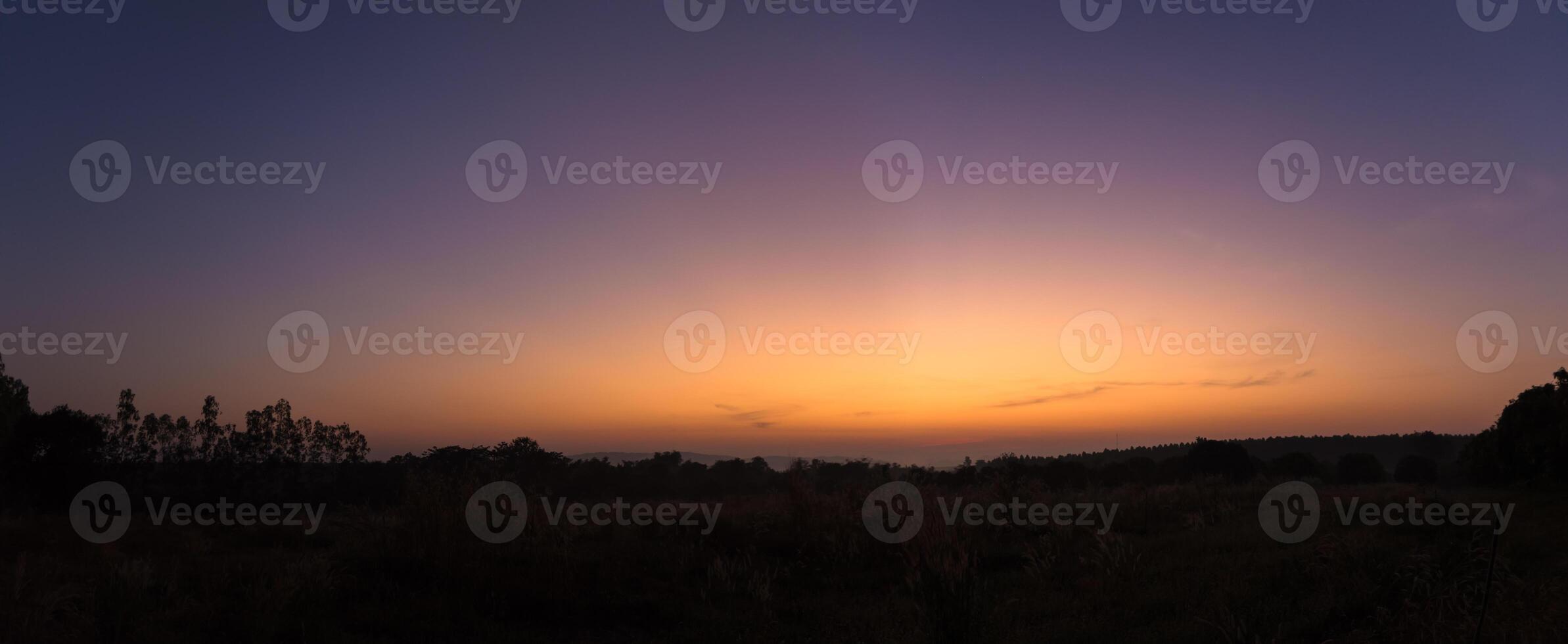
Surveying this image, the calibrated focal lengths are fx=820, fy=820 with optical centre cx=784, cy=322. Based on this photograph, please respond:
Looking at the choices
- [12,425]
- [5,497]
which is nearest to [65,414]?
[12,425]

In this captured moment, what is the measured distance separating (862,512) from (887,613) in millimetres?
Answer: 5028

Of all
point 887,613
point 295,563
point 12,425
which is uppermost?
point 12,425

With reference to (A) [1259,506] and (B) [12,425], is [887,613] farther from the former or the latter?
(B) [12,425]

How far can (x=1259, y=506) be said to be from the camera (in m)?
15.1
